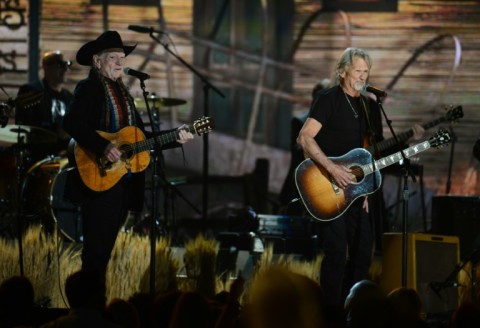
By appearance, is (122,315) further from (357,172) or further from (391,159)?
(391,159)

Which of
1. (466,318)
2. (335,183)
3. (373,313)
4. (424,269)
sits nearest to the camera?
(373,313)

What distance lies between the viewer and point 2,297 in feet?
15.8

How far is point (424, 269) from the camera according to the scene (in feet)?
28.1

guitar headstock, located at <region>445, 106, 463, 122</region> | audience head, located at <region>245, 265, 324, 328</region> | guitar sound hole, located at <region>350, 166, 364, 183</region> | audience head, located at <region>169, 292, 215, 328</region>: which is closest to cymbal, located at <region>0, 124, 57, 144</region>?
guitar sound hole, located at <region>350, 166, 364, 183</region>

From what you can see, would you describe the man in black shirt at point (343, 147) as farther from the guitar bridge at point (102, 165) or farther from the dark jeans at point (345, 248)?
the guitar bridge at point (102, 165)

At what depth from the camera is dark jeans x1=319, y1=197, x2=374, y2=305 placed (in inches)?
292

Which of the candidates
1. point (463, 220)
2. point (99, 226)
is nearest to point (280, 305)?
point (99, 226)

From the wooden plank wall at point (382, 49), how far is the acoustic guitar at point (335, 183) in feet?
17.9

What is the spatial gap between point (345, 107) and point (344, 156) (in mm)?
376

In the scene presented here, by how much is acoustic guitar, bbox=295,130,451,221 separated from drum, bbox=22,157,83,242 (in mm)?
3577

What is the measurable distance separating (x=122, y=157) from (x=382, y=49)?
21.2ft

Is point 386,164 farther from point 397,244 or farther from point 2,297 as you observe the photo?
point 2,297

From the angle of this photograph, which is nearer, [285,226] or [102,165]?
[102,165]

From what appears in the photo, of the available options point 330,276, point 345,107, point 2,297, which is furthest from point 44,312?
point 345,107
